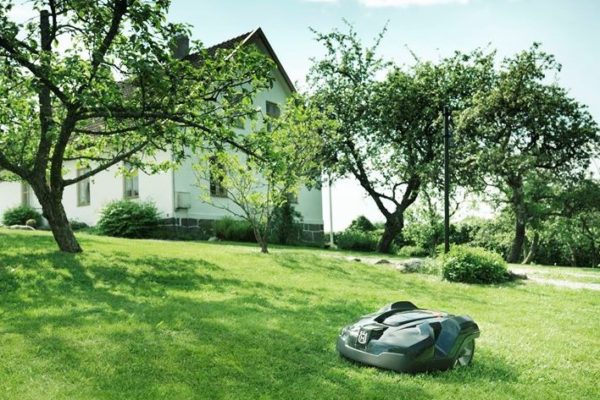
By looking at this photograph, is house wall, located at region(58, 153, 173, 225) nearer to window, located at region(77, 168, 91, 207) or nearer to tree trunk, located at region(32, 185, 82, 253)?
window, located at region(77, 168, 91, 207)

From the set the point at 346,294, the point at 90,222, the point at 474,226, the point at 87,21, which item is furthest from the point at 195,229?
the point at 474,226

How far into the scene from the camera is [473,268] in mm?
14391

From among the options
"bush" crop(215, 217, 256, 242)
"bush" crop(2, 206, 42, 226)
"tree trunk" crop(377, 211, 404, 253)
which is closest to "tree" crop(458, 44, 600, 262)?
"tree trunk" crop(377, 211, 404, 253)

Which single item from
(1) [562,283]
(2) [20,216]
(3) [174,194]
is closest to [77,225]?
(2) [20,216]

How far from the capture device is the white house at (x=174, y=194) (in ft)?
77.5

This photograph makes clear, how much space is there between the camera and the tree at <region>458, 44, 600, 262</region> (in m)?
20.9

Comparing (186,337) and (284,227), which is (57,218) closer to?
(186,337)

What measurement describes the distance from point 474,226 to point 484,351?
26.0 meters

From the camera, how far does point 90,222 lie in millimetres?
27250

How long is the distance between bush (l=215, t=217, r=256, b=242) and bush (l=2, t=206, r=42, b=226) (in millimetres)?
10075

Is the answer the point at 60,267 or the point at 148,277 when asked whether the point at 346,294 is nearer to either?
the point at 148,277

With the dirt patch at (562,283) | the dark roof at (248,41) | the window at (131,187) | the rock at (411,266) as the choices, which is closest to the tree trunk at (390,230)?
the dark roof at (248,41)

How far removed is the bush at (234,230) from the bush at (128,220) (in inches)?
102

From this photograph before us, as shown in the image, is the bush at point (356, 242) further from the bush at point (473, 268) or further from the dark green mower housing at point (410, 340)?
the dark green mower housing at point (410, 340)
